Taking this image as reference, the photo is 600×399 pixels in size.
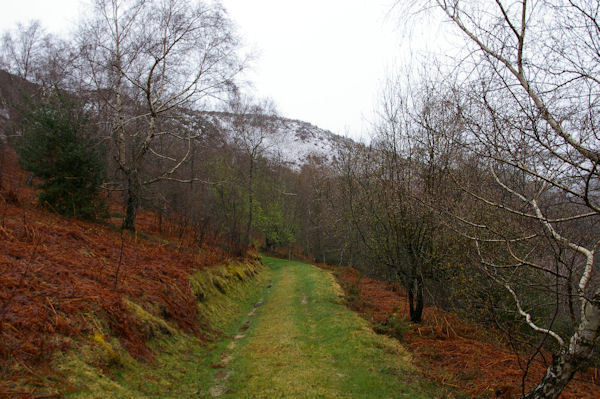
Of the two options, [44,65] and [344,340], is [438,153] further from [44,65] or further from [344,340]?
[44,65]

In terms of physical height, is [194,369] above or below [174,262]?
below

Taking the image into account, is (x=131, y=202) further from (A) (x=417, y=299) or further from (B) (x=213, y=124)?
(A) (x=417, y=299)

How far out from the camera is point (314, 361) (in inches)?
224

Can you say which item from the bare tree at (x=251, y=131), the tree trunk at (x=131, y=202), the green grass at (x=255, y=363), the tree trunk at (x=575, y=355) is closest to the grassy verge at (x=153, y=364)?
the green grass at (x=255, y=363)

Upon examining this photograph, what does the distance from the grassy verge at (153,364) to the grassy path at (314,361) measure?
333 millimetres

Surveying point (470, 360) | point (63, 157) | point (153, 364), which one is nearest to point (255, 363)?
point (153, 364)

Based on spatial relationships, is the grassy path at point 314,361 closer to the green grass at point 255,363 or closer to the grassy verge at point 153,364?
the green grass at point 255,363

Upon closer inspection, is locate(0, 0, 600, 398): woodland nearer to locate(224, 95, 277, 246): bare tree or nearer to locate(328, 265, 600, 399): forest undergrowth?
locate(328, 265, 600, 399): forest undergrowth

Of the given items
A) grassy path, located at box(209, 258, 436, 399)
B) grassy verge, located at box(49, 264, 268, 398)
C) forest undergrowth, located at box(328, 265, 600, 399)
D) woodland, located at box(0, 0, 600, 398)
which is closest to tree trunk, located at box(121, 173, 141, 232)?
woodland, located at box(0, 0, 600, 398)

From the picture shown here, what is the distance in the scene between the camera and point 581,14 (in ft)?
9.97

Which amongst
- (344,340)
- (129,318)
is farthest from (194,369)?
(344,340)

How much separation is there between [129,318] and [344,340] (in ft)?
13.2

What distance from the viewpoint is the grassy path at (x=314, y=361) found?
4496 millimetres

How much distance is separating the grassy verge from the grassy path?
333 millimetres
